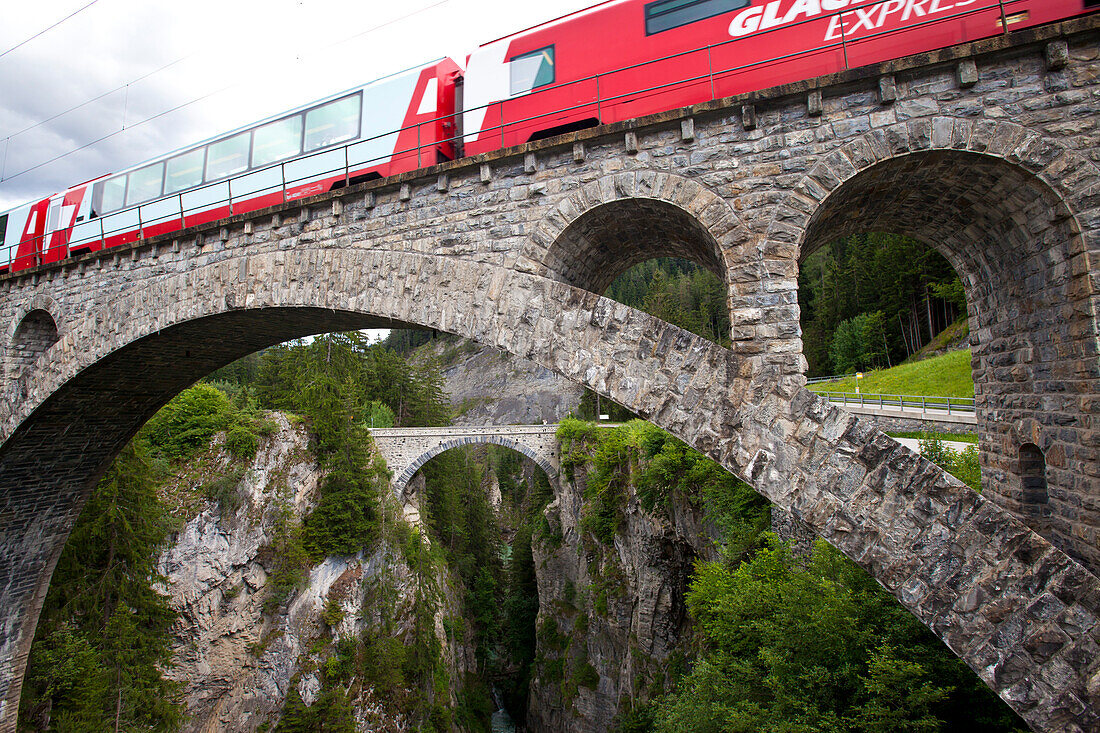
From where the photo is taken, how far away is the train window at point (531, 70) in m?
5.92

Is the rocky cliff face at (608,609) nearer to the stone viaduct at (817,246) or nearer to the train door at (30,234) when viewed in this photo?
the stone viaduct at (817,246)

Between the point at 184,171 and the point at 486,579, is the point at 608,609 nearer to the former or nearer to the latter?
the point at 486,579

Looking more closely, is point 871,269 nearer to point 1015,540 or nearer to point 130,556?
point 1015,540

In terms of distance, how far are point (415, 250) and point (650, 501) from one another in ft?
29.4

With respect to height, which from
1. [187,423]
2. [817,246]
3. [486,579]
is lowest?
[486,579]

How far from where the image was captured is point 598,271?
688 centimetres

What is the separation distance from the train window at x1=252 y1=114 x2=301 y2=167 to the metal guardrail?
14.3m

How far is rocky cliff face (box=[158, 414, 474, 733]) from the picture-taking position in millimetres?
13508

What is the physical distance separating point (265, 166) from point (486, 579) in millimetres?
23839

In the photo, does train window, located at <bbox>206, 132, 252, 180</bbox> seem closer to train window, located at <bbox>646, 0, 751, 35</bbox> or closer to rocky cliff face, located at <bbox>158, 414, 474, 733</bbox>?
train window, located at <bbox>646, 0, 751, 35</bbox>

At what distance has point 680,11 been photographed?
540 centimetres

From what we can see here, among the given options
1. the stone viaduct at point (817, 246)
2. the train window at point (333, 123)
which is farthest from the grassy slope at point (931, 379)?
the train window at point (333, 123)

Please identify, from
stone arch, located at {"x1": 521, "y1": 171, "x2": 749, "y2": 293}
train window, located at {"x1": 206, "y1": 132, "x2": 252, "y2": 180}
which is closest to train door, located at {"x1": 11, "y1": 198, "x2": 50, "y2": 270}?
train window, located at {"x1": 206, "y1": 132, "x2": 252, "y2": 180}

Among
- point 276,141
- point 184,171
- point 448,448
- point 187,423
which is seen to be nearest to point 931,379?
point 448,448
